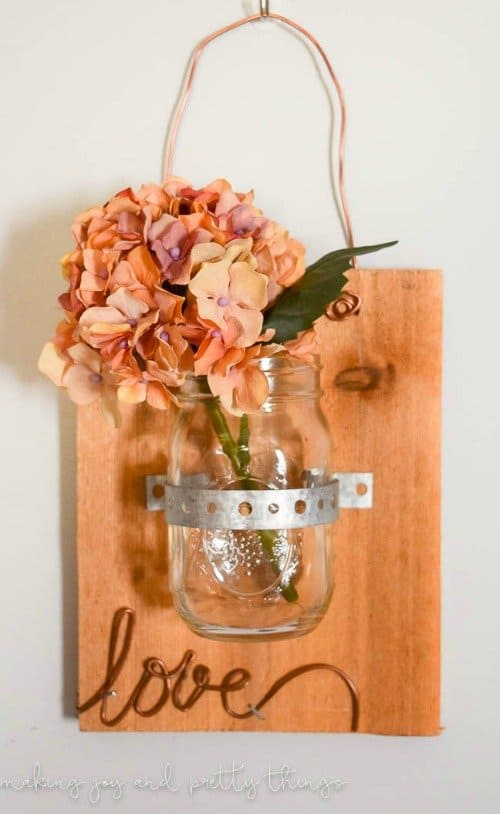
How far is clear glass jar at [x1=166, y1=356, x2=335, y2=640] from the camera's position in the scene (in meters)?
0.73

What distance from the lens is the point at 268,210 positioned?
82 centimetres

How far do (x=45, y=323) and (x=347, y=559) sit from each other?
0.33m

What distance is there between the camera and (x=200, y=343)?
0.66m

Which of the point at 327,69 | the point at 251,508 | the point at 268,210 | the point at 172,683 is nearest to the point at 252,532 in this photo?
the point at 251,508

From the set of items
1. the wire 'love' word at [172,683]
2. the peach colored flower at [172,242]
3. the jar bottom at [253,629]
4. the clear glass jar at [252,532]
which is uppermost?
the peach colored flower at [172,242]

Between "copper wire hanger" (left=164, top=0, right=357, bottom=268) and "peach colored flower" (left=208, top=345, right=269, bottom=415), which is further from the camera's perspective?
"copper wire hanger" (left=164, top=0, right=357, bottom=268)

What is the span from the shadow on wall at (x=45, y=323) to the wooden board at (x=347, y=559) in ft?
0.12

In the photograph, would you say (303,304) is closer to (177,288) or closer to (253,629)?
(177,288)

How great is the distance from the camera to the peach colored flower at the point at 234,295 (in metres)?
0.64

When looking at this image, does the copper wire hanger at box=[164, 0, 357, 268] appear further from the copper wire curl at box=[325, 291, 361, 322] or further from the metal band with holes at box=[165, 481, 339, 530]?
the metal band with holes at box=[165, 481, 339, 530]

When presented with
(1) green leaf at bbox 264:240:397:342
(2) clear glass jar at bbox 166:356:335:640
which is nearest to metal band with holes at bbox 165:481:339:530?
(2) clear glass jar at bbox 166:356:335:640

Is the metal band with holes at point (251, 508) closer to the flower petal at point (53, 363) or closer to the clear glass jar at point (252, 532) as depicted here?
the clear glass jar at point (252, 532)

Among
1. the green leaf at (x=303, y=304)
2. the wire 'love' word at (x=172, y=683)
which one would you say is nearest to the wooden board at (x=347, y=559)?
the wire 'love' word at (x=172, y=683)

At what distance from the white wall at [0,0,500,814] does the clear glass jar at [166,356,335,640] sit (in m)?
0.14
